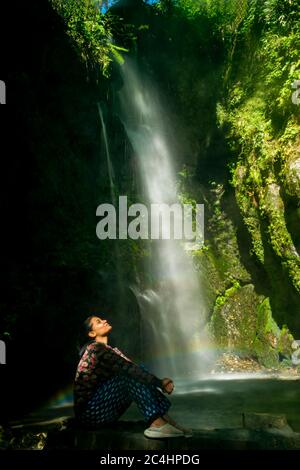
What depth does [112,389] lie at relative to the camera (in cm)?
297

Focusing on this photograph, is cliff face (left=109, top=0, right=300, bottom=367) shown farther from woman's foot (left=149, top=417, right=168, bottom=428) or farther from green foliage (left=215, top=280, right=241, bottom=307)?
woman's foot (left=149, top=417, right=168, bottom=428)

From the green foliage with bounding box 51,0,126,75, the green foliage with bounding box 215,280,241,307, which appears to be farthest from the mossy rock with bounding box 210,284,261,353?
the green foliage with bounding box 51,0,126,75

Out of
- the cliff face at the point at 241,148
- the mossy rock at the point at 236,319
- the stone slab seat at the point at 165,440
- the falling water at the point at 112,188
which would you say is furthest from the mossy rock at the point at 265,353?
the stone slab seat at the point at 165,440

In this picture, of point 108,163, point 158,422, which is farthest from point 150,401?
point 108,163

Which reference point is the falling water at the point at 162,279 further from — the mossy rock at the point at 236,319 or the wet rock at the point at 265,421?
the wet rock at the point at 265,421

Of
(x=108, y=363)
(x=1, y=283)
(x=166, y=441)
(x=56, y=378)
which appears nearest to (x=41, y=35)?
(x=1, y=283)

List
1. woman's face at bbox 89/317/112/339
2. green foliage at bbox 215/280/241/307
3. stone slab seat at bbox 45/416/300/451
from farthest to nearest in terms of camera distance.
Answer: green foliage at bbox 215/280/241/307, woman's face at bbox 89/317/112/339, stone slab seat at bbox 45/416/300/451

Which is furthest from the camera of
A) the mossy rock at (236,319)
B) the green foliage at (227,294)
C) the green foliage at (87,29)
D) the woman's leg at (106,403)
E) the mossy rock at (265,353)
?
the green foliage at (227,294)

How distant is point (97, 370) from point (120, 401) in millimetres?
310

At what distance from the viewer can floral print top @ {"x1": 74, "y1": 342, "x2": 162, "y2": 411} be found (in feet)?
9.71

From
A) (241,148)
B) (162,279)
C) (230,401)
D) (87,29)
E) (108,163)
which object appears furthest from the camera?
(241,148)

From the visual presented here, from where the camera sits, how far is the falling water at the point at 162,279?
1154cm

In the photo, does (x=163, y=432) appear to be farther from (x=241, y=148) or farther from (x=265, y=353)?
(x=241, y=148)

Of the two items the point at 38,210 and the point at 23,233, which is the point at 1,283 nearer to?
the point at 23,233
